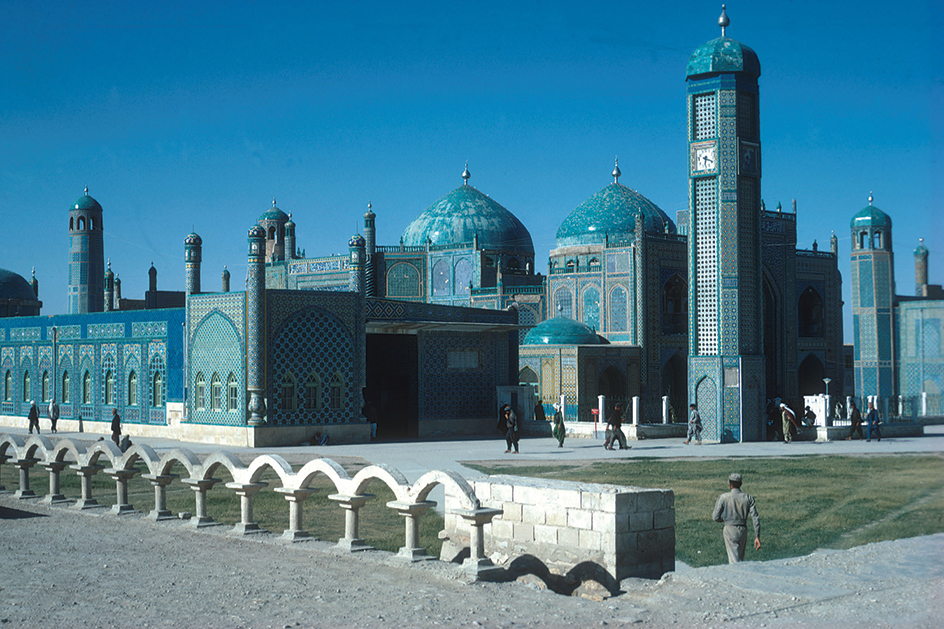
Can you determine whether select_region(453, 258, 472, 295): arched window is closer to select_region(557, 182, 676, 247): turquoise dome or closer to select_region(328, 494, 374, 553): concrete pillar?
select_region(557, 182, 676, 247): turquoise dome

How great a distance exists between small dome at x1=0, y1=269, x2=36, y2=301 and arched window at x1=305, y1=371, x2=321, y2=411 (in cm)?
2603

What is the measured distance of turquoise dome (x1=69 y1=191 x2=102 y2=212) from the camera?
1614 inches

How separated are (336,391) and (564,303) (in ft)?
47.5

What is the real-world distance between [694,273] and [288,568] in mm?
20706

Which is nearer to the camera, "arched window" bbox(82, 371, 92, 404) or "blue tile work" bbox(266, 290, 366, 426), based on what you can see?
"blue tile work" bbox(266, 290, 366, 426)

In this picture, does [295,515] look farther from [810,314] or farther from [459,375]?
[810,314]

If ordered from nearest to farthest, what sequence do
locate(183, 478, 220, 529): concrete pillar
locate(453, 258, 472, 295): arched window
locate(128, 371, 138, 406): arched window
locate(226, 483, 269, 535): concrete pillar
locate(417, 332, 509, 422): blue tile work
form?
1. locate(226, 483, 269, 535): concrete pillar
2. locate(183, 478, 220, 529): concrete pillar
3. locate(417, 332, 509, 422): blue tile work
4. locate(128, 371, 138, 406): arched window
5. locate(453, 258, 472, 295): arched window

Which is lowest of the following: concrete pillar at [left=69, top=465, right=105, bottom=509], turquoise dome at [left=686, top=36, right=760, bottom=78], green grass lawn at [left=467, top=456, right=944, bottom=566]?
green grass lawn at [left=467, top=456, right=944, bottom=566]

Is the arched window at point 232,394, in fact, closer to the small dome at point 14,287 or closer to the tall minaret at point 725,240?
the tall minaret at point 725,240

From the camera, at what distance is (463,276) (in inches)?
1645

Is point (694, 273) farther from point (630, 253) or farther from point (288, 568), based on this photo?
point (288, 568)

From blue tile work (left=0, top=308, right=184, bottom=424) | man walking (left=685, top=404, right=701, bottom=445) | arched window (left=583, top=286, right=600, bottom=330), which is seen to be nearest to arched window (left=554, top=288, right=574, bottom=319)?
arched window (left=583, top=286, right=600, bottom=330)

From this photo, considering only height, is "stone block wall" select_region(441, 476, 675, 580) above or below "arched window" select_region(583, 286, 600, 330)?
below

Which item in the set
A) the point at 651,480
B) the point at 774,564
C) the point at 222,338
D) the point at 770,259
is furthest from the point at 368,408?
the point at 774,564
